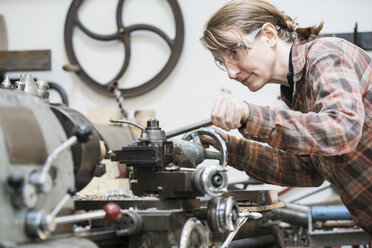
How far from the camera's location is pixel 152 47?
4262 millimetres

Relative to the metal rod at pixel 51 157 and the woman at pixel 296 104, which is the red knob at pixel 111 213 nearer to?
the metal rod at pixel 51 157

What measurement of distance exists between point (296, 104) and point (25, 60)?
9.80 ft

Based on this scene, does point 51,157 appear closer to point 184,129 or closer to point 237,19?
point 184,129

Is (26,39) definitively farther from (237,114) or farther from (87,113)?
(237,114)

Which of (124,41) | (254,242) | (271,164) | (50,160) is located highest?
(124,41)

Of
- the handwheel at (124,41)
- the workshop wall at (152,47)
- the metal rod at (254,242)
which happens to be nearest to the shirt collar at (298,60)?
the metal rod at (254,242)

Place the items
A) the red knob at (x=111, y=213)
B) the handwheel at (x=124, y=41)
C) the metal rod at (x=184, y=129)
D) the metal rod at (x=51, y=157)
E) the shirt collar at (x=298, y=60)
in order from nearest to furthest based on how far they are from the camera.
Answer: the metal rod at (x=51, y=157) < the red knob at (x=111, y=213) < the metal rod at (x=184, y=129) < the shirt collar at (x=298, y=60) < the handwheel at (x=124, y=41)

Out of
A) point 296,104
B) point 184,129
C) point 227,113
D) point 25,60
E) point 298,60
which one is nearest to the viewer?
point 227,113

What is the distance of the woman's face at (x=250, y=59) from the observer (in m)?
1.67

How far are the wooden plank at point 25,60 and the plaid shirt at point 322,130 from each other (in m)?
2.78

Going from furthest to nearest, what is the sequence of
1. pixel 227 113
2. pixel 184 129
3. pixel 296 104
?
pixel 296 104, pixel 184 129, pixel 227 113

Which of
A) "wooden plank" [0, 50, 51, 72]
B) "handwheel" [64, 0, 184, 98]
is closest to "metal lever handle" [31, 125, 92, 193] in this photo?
"handwheel" [64, 0, 184, 98]

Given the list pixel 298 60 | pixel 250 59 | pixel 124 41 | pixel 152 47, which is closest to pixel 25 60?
pixel 124 41

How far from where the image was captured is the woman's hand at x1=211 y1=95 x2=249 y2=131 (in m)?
1.25
